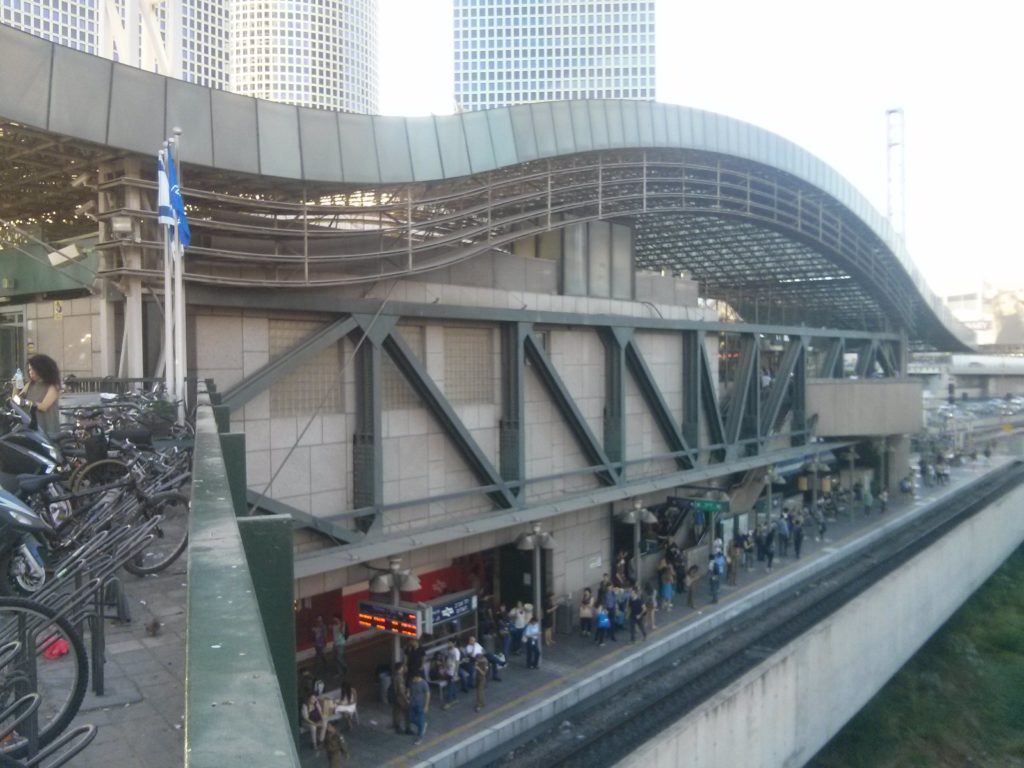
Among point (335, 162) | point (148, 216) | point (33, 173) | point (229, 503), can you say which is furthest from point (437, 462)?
point (229, 503)

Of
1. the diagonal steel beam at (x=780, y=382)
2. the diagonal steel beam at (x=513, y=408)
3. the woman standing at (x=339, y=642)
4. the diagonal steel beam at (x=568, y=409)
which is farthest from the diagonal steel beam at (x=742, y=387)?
the woman standing at (x=339, y=642)

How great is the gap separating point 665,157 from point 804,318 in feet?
53.7

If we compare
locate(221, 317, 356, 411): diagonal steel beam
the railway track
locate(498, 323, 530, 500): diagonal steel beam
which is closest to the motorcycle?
locate(221, 317, 356, 411): diagonal steel beam

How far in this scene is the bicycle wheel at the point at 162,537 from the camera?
679 cm

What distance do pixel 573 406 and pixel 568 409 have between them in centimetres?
16

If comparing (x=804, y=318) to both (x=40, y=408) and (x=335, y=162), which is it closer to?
(x=335, y=162)

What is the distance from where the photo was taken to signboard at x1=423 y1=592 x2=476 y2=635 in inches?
619

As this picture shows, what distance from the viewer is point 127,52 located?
16516 mm

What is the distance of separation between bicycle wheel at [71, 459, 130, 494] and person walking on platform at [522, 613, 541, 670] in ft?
36.1

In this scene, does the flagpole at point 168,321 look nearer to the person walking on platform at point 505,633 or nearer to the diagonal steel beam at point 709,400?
the person walking on platform at point 505,633

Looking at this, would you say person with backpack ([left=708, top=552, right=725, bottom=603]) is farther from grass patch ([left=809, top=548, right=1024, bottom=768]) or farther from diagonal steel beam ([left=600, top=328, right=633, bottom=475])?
grass patch ([left=809, top=548, right=1024, bottom=768])

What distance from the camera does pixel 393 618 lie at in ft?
51.0

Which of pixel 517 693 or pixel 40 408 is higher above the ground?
pixel 40 408

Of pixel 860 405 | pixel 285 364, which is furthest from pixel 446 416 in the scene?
pixel 860 405
